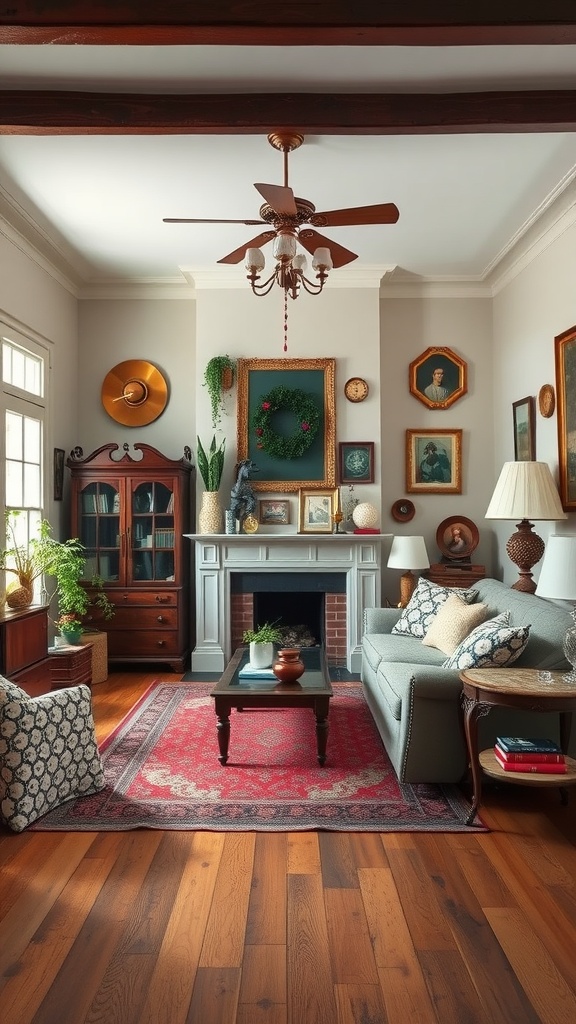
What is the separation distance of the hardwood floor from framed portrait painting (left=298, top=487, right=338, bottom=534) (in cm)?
324

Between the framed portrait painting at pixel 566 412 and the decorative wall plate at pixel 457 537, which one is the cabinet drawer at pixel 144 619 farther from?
the framed portrait painting at pixel 566 412

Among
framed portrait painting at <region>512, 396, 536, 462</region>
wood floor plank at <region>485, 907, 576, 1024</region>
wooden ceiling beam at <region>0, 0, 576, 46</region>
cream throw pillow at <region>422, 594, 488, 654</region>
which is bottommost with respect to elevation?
wood floor plank at <region>485, 907, 576, 1024</region>

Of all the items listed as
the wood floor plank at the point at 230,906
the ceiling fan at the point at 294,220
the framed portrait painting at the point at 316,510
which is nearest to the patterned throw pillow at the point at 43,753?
the wood floor plank at the point at 230,906

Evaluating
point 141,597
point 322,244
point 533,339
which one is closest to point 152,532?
point 141,597

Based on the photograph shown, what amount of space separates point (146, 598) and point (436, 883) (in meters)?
3.87

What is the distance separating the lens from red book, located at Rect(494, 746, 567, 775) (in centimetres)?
300

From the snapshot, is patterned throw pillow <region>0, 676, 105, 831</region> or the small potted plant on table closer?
patterned throw pillow <region>0, 676, 105, 831</region>

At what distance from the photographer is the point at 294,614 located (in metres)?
6.59

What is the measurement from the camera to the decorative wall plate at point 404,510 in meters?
6.38

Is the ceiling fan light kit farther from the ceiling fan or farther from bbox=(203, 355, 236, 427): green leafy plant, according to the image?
bbox=(203, 355, 236, 427): green leafy plant

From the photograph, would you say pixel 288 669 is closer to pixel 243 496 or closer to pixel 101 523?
pixel 243 496

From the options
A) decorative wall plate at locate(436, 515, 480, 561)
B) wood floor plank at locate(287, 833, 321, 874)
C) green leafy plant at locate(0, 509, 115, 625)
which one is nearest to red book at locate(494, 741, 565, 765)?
wood floor plank at locate(287, 833, 321, 874)

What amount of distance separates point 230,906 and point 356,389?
14.6 ft

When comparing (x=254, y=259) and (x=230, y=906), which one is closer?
(x=230, y=906)
